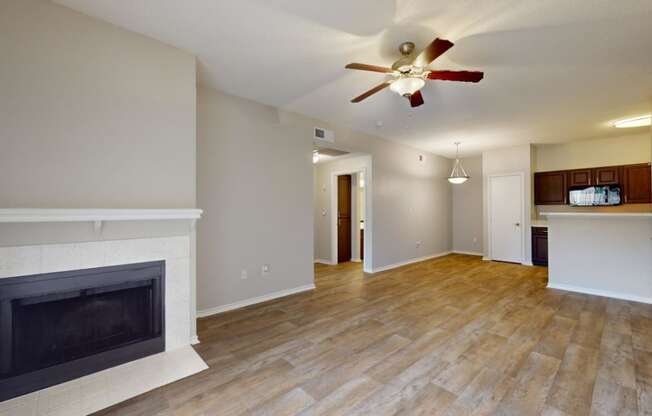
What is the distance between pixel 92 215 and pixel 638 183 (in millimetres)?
8514

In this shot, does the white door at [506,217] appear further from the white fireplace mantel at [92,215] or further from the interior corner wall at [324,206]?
the white fireplace mantel at [92,215]

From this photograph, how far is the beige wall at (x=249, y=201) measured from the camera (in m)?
3.32

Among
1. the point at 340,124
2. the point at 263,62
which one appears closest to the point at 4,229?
the point at 263,62

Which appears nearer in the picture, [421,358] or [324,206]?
[421,358]

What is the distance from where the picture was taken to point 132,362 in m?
2.27

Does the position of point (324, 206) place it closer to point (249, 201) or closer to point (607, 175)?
point (249, 201)

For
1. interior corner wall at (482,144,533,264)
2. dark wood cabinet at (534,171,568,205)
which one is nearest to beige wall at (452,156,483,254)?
interior corner wall at (482,144,533,264)

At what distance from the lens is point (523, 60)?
272 centimetres

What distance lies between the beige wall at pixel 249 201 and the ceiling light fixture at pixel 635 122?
5.19 m

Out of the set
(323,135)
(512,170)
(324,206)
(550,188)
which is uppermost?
(323,135)

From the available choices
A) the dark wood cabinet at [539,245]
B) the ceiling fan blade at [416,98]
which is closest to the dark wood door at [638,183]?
the dark wood cabinet at [539,245]

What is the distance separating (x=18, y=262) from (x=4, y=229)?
9.4 inches

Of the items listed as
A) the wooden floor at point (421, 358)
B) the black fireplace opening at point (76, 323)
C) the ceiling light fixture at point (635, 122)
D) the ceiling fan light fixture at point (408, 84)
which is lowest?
the wooden floor at point (421, 358)

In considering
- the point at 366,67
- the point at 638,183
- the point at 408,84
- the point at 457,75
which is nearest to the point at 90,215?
the point at 366,67
